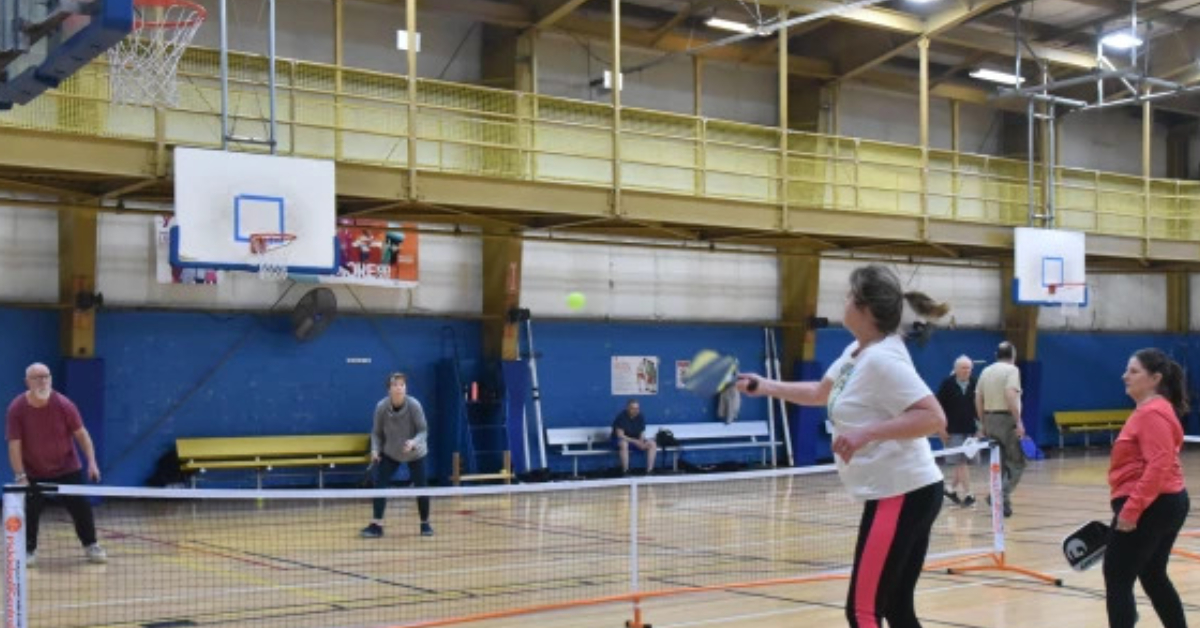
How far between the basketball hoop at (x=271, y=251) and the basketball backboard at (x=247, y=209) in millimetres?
38

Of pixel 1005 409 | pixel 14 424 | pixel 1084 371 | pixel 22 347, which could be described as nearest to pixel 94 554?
pixel 14 424

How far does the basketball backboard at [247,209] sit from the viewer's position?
50.6ft

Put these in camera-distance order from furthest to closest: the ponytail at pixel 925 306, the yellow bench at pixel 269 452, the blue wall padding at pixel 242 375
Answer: the yellow bench at pixel 269 452, the blue wall padding at pixel 242 375, the ponytail at pixel 925 306

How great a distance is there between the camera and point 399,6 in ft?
A: 71.7

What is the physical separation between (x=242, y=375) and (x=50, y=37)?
1268 centimetres

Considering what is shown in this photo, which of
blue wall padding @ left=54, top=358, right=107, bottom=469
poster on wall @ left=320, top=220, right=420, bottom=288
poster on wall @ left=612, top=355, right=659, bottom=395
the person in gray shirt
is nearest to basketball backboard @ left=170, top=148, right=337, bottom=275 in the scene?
the person in gray shirt

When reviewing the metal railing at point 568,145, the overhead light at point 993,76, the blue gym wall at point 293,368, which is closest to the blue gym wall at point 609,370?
the blue gym wall at point 293,368

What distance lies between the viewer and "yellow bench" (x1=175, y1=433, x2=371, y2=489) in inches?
771

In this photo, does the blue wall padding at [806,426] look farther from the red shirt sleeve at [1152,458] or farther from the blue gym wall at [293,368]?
the red shirt sleeve at [1152,458]

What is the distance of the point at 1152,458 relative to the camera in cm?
650

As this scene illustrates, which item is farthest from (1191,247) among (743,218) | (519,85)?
(519,85)

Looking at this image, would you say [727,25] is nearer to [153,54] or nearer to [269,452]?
[269,452]

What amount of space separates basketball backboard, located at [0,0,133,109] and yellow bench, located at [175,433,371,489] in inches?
443

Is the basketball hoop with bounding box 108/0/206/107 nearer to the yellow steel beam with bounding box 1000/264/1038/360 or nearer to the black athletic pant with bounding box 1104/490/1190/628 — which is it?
the black athletic pant with bounding box 1104/490/1190/628
